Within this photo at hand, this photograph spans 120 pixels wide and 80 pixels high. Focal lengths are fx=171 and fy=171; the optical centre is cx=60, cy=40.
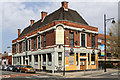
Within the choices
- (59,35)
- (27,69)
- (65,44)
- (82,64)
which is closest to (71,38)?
(65,44)

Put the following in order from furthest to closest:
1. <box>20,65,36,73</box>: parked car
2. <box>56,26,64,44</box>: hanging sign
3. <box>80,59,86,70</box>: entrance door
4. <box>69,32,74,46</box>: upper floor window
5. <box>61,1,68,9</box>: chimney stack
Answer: <box>61,1,68,9</box>: chimney stack < <box>80,59,86,70</box>: entrance door < <box>69,32,74,46</box>: upper floor window < <box>56,26,64,44</box>: hanging sign < <box>20,65,36,73</box>: parked car

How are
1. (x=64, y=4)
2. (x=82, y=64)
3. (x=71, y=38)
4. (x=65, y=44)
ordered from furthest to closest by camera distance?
1. (x=64, y=4)
2. (x=82, y=64)
3. (x=71, y=38)
4. (x=65, y=44)

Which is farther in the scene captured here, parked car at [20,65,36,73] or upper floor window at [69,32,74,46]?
upper floor window at [69,32,74,46]

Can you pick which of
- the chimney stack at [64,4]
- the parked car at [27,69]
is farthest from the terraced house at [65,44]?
the parked car at [27,69]

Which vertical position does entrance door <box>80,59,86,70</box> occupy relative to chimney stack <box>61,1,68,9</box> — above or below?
below

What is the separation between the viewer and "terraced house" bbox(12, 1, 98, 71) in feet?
103

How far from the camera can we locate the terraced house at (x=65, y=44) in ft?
103

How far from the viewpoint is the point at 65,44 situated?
31.6m

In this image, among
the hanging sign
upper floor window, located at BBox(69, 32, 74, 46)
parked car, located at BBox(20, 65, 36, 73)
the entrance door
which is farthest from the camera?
the entrance door

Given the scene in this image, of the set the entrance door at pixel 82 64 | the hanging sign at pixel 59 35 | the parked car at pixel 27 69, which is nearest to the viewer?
the parked car at pixel 27 69

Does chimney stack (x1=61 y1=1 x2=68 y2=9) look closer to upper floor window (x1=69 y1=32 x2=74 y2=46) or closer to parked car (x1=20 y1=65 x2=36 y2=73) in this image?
upper floor window (x1=69 y1=32 x2=74 y2=46)

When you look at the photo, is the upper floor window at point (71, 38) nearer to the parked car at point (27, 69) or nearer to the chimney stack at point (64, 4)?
the chimney stack at point (64, 4)

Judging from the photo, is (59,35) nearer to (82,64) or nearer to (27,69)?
(82,64)

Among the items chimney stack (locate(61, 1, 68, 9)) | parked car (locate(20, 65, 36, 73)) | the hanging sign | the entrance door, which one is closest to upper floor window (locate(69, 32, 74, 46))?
the hanging sign
